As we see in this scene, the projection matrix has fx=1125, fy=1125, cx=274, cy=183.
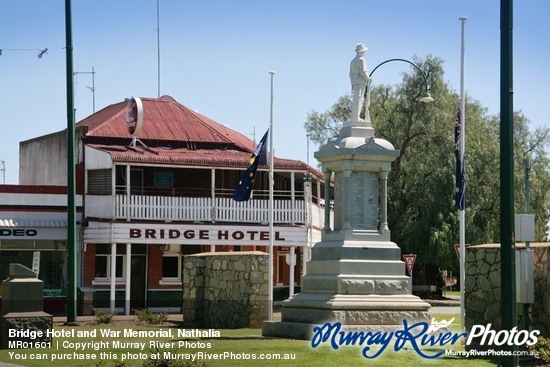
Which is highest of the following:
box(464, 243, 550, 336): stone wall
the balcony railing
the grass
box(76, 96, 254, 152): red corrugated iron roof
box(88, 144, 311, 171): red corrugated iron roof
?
box(76, 96, 254, 152): red corrugated iron roof

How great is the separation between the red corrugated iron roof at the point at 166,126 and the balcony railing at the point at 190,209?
3279 mm

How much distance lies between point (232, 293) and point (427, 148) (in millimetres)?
25590

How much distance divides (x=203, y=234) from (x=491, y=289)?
2425 centimetres

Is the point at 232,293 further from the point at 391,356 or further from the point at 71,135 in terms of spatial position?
the point at 391,356

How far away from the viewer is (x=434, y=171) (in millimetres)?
52719

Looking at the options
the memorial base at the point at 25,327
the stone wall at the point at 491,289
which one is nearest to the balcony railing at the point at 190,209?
the memorial base at the point at 25,327

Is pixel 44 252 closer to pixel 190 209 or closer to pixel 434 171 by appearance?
pixel 190 209

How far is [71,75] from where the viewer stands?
29.5m

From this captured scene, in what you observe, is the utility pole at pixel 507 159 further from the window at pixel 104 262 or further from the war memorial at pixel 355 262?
the window at pixel 104 262

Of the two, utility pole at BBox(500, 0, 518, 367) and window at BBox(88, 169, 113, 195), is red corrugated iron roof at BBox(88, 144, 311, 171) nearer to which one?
window at BBox(88, 169, 113, 195)

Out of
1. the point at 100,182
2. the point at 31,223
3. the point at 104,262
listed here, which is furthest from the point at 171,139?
the point at 31,223

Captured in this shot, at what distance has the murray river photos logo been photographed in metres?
18.5

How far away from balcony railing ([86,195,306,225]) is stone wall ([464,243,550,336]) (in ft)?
77.2

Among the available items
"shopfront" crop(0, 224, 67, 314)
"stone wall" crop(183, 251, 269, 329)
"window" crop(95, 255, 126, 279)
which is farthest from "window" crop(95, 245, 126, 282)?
"stone wall" crop(183, 251, 269, 329)
